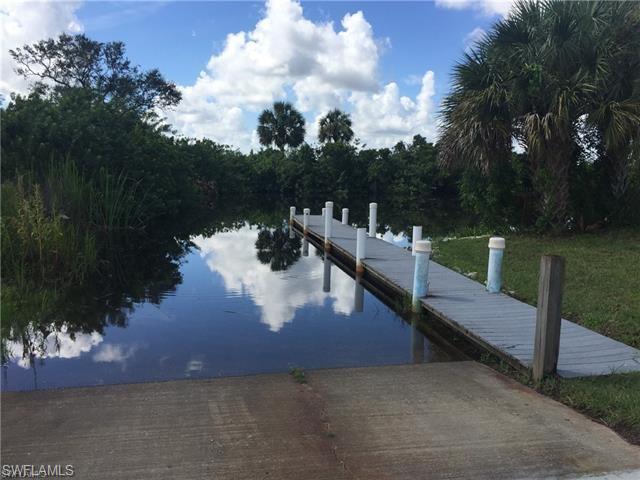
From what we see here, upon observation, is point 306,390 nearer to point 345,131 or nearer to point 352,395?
point 352,395

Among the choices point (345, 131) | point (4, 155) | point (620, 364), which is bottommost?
point (620, 364)

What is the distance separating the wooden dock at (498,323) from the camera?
18.6 ft

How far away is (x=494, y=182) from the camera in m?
15.7

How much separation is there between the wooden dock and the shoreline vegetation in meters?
0.40

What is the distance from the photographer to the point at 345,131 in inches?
2178

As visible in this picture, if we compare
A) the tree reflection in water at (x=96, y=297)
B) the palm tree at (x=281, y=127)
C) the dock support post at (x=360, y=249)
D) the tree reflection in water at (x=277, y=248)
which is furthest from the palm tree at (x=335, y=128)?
the dock support post at (x=360, y=249)

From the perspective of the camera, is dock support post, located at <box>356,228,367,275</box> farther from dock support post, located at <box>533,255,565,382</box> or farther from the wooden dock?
dock support post, located at <box>533,255,565,382</box>

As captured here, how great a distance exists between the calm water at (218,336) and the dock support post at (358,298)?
0.06 ft

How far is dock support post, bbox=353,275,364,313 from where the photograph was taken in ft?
32.6

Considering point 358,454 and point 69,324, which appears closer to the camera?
point 358,454

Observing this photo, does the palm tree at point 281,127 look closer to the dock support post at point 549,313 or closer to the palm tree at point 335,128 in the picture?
the palm tree at point 335,128

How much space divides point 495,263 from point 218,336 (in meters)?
4.69

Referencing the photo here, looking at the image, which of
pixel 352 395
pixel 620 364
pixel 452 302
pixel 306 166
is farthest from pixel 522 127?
pixel 306 166

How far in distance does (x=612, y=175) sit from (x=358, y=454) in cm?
1425
